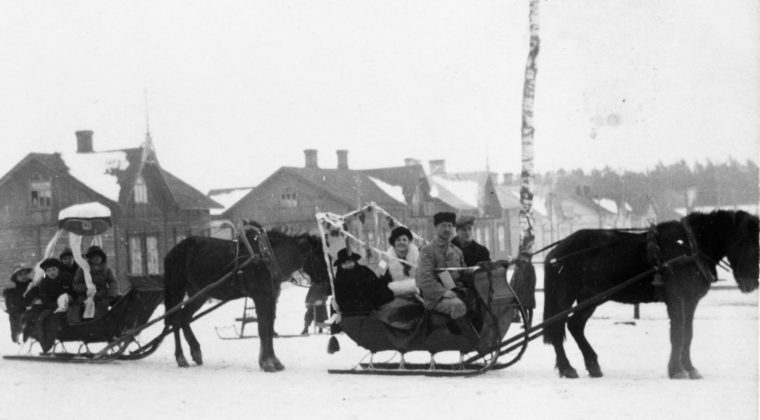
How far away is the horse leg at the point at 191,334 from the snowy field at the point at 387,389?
0.17 meters

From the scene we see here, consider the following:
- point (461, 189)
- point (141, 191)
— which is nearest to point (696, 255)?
point (141, 191)

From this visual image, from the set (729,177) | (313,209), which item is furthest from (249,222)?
(313,209)

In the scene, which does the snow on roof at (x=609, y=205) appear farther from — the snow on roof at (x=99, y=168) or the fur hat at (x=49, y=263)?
the fur hat at (x=49, y=263)

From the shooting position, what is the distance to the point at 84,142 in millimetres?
28062

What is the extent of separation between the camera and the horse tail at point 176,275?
35.0 feet

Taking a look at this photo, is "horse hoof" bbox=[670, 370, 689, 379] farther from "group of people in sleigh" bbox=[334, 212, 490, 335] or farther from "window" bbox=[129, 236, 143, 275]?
"window" bbox=[129, 236, 143, 275]

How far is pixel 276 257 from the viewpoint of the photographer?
1004 cm

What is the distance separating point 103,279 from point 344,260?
12.9 feet

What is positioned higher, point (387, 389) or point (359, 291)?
point (359, 291)

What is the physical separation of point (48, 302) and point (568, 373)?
6.84 m

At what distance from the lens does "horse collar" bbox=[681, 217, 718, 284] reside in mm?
7855

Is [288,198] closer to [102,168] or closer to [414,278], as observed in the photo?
[102,168]

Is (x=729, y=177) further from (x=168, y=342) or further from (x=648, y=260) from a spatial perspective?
(x=168, y=342)

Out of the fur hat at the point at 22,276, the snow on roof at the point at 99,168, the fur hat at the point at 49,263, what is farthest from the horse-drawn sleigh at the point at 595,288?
the snow on roof at the point at 99,168
